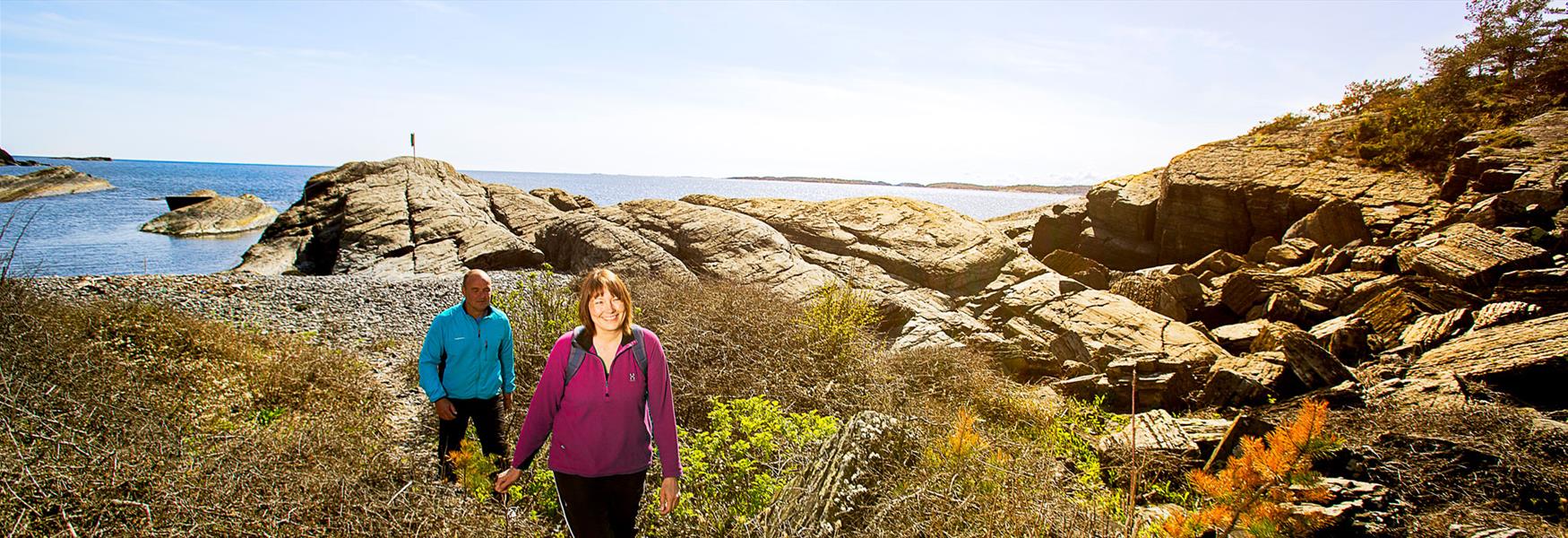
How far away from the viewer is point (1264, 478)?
2750mm

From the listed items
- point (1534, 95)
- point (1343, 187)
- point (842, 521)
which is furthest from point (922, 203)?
point (842, 521)

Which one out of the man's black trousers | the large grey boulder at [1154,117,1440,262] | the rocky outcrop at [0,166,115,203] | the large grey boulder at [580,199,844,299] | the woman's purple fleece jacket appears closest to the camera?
the woman's purple fleece jacket

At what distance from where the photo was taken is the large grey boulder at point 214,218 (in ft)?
115

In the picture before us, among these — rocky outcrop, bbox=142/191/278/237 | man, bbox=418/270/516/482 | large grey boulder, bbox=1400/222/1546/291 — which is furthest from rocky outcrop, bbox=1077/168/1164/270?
rocky outcrop, bbox=142/191/278/237

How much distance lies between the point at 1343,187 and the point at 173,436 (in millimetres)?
17870

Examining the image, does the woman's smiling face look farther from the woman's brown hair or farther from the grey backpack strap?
the grey backpack strap

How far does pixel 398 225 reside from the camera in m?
20.7

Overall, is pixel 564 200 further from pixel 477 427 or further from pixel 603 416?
pixel 603 416

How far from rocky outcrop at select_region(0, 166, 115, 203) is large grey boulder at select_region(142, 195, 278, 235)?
24159mm

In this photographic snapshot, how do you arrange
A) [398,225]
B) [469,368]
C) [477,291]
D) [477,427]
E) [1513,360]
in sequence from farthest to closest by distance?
1. [398,225]
2. [1513,360]
3. [477,427]
4. [469,368]
5. [477,291]

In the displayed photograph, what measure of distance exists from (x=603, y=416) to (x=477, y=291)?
229cm

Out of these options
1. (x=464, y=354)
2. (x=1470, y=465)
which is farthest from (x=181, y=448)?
(x=1470, y=465)

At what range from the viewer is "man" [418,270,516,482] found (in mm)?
4992

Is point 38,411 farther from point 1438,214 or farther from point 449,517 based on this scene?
point 1438,214
